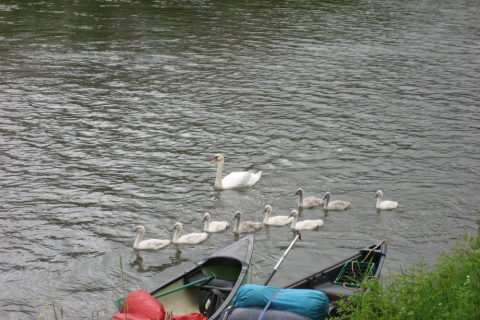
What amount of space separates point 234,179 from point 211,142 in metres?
3.59

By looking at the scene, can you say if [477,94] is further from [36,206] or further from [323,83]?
[36,206]

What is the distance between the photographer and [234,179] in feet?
57.8

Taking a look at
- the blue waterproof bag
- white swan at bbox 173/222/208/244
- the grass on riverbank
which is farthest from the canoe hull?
the grass on riverbank

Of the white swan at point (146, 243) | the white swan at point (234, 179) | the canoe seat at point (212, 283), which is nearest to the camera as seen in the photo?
the canoe seat at point (212, 283)

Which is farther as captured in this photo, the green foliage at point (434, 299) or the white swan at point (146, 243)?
the white swan at point (146, 243)

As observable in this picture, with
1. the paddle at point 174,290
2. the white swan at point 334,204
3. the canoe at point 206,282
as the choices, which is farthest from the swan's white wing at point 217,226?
the paddle at point 174,290

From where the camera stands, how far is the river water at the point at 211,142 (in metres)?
14.4

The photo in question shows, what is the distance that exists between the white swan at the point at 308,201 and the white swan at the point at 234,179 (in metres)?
1.64

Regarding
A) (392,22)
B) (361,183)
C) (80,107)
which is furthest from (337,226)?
(392,22)

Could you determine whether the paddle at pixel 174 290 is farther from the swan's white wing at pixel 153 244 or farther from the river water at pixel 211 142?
the swan's white wing at pixel 153 244

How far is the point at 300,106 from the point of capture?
2450 cm

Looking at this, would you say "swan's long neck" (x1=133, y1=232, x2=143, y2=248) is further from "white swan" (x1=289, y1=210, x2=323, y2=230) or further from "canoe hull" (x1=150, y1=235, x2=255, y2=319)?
"white swan" (x1=289, y1=210, x2=323, y2=230)

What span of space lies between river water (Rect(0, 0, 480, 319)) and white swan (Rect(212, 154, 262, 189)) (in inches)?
9.2

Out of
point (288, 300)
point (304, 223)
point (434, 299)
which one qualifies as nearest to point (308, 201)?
point (304, 223)
